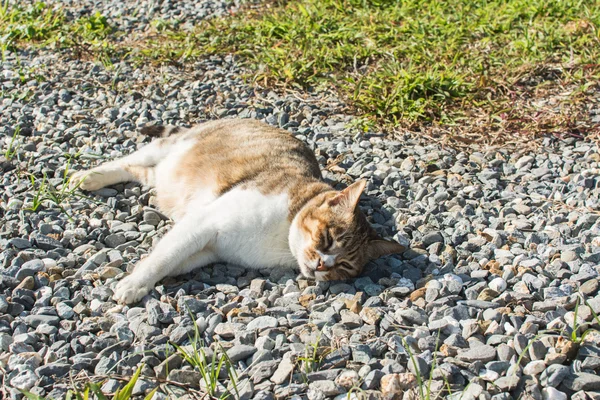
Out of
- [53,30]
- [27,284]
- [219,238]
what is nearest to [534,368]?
[219,238]

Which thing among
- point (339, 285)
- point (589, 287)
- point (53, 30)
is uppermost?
point (53, 30)

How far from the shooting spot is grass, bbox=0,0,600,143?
589 centimetres

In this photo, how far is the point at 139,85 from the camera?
644 cm

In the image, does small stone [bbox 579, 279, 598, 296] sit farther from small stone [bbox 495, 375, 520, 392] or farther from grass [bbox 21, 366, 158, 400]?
grass [bbox 21, 366, 158, 400]

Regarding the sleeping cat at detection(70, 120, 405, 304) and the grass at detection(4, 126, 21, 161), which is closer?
the sleeping cat at detection(70, 120, 405, 304)

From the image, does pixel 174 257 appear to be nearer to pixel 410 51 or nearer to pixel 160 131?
pixel 160 131

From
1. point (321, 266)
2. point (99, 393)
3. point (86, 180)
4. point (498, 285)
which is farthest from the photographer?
point (86, 180)

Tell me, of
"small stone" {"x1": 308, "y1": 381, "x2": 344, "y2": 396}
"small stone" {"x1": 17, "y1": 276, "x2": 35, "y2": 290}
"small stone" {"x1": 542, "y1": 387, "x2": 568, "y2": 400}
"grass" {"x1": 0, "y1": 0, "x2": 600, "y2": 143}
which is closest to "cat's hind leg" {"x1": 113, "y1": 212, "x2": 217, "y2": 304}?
"small stone" {"x1": 17, "y1": 276, "x2": 35, "y2": 290}

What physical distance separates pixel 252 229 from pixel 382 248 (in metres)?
0.81

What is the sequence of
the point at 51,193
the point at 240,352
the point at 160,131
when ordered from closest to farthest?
the point at 240,352 < the point at 51,193 < the point at 160,131

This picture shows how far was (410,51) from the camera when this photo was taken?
6.87 meters

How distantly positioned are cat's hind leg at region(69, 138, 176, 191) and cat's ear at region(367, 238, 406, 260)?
5.88 ft

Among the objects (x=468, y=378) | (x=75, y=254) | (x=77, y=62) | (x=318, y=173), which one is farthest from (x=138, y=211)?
(x=77, y=62)

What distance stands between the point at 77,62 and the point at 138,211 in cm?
311
